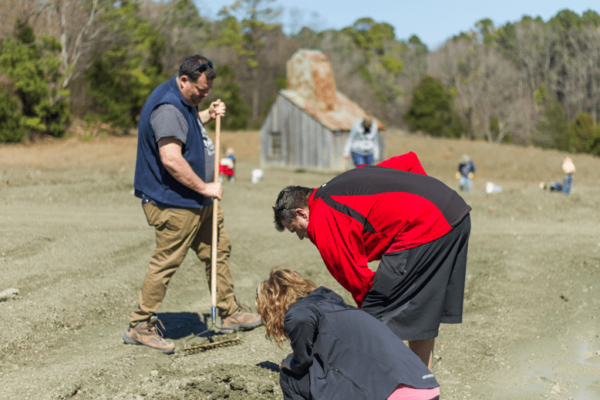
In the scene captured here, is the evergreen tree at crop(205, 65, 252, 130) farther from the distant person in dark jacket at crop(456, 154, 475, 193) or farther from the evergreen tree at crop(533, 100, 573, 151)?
the distant person in dark jacket at crop(456, 154, 475, 193)

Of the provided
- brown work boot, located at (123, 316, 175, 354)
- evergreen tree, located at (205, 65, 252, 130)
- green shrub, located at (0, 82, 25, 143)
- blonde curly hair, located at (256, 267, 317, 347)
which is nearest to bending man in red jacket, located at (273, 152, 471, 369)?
blonde curly hair, located at (256, 267, 317, 347)

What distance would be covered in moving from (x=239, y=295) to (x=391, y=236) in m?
3.28

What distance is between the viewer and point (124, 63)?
28500 mm

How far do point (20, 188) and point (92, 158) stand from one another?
32.6 ft

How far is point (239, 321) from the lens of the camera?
443cm

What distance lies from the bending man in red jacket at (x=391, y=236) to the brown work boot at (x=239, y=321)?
1.86 m

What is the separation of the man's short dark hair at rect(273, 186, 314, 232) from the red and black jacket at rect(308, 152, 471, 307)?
47 millimetres

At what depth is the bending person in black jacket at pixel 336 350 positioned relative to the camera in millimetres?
2357

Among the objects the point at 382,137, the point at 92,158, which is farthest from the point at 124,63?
the point at 382,137

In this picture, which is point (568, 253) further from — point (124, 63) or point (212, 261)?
point (124, 63)

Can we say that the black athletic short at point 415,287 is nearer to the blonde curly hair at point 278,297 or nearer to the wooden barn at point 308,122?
the blonde curly hair at point 278,297

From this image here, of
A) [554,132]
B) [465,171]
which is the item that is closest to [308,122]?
[465,171]

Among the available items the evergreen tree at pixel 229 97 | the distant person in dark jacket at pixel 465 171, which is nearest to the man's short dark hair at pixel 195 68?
the distant person in dark jacket at pixel 465 171

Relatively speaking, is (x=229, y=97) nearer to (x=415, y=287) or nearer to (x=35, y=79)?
(x=35, y=79)
